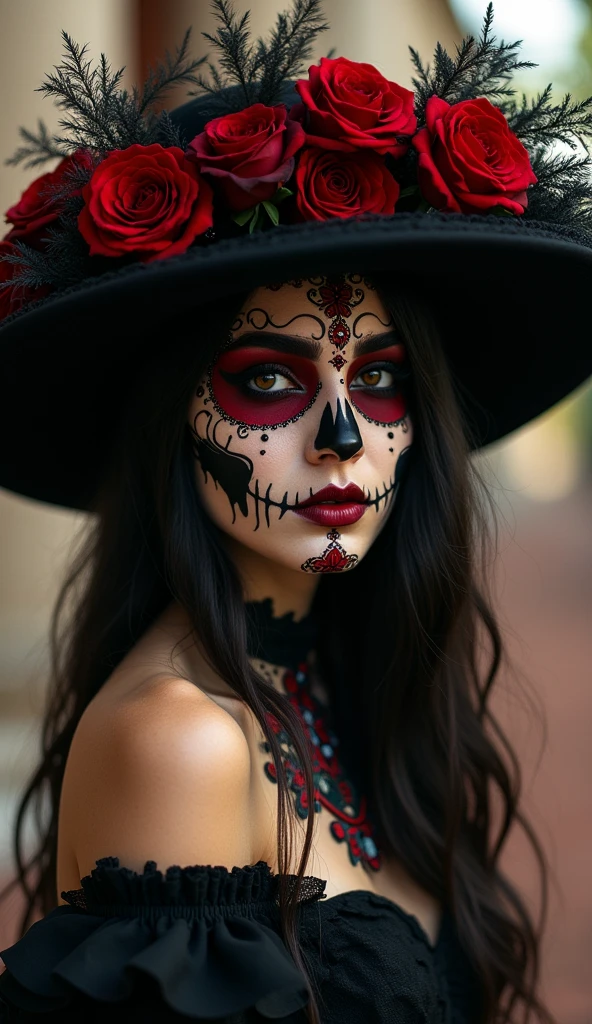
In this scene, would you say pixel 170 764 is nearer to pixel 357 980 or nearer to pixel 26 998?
pixel 26 998

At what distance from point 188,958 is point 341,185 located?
93cm

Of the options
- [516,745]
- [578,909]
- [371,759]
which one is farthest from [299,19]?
[578,909]

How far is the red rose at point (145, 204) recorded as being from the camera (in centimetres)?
117

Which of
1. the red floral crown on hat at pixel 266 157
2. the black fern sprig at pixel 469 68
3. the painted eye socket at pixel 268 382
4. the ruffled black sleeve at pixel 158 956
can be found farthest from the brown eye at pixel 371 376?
the ruffled black sleeve at pixel 158 956

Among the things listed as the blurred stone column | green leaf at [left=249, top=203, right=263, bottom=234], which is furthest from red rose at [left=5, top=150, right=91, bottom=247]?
the blurred stone column

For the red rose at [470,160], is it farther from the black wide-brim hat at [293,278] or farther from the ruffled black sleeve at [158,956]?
the ruffled black sleeve at [158,956]

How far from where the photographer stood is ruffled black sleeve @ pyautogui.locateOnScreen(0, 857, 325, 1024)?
1017 mm

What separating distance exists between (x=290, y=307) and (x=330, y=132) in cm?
23

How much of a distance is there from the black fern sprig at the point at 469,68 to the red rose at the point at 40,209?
1.58ft

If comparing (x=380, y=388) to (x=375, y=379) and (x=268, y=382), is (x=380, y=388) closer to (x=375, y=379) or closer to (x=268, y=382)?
(x=375, y=379)

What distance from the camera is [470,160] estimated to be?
1.26 meters

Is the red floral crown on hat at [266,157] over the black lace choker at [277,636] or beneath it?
over

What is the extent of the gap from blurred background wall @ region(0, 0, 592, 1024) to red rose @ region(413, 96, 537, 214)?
21cm

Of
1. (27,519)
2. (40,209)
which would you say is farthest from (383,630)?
(27,519)
